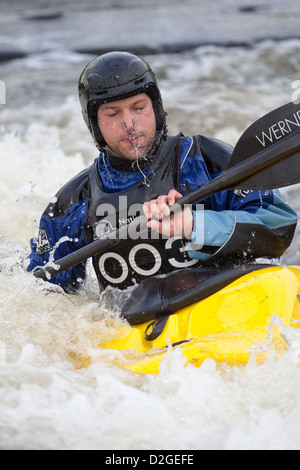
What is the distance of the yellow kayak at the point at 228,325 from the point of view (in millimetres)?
2412

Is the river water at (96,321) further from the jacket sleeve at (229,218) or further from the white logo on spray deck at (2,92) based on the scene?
the jacket sleeve at (229,218)

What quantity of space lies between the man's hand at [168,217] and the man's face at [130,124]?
324 millimetres

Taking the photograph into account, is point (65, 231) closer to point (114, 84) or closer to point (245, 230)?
point (114, 84)

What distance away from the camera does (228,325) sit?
251 centimetres

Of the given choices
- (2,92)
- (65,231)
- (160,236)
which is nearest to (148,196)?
(160,236)

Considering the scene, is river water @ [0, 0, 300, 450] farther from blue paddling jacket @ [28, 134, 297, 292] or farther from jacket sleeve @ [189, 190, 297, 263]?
jacket sleeve @ [189, 190, 297, 263]

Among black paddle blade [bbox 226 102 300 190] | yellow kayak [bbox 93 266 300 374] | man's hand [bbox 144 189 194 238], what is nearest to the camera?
yellow kayak [bbox 93 266 300 374]

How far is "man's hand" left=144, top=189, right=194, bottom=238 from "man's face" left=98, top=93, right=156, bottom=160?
0.32 m

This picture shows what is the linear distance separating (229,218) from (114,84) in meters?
0.74

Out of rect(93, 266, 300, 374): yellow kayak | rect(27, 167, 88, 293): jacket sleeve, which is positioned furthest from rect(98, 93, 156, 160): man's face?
rect(93, 266, 300, 374): yellow kayak

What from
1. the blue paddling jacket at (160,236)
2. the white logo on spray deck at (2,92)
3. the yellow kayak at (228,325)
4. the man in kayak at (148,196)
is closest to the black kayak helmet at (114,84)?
the man in kayak at (148,196)

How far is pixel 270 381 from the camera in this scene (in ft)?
7.96

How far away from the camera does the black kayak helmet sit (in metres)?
2.75
